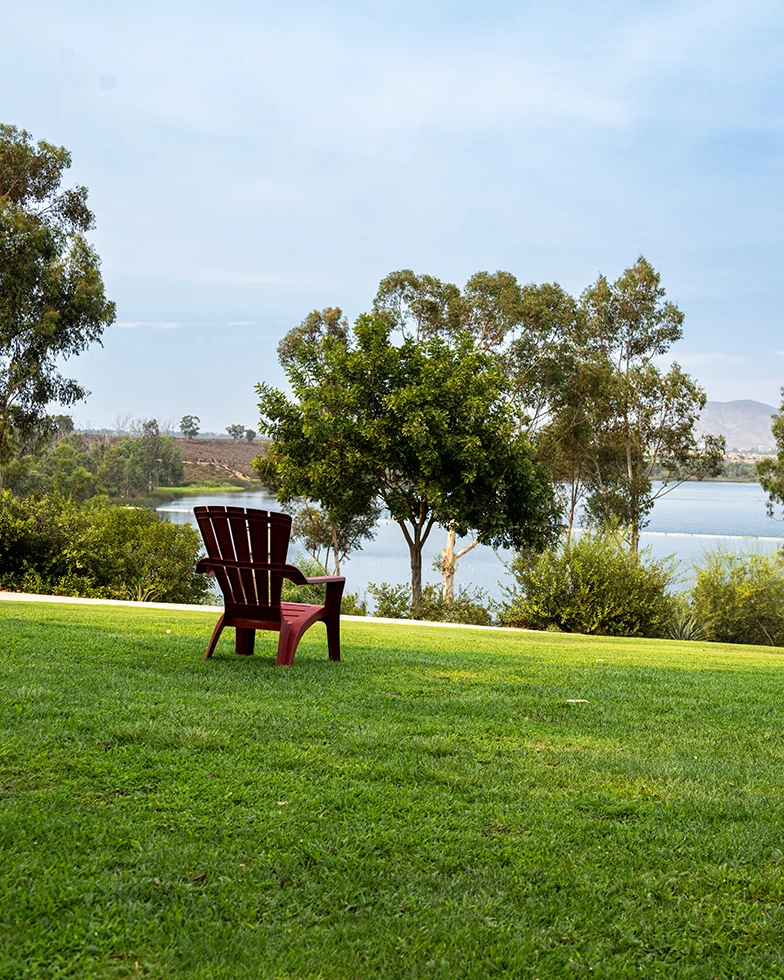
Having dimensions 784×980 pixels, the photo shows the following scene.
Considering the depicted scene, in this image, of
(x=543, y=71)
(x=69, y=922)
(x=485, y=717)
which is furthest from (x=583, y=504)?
(x=69, y=922)

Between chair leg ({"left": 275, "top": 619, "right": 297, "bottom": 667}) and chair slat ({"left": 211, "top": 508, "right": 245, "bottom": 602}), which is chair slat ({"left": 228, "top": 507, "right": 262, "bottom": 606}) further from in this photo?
chair leg ({"left": 275, "top": 619, "right": 297, "bottom": 667})

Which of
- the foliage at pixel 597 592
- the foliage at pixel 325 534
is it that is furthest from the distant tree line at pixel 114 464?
the foliage at pixel 597 592

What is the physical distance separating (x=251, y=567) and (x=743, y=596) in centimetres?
1220

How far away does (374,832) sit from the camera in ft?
8.63

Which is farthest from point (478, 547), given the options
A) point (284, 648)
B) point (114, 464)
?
point (284, 648)

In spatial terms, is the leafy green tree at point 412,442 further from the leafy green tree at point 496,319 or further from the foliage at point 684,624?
the leafy green tree at point 496,319

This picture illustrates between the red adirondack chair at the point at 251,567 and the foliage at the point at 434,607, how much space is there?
1112 cm

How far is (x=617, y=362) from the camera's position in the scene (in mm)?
31797

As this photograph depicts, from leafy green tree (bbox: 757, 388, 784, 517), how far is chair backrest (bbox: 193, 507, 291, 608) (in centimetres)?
2978

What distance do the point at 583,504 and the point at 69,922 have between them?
32963 millimetres

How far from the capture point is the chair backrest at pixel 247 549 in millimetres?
5371

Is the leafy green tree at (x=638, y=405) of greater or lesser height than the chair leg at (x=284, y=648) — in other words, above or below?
above

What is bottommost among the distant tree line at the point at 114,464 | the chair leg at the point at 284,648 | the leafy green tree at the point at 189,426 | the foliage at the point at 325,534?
the chair leg at the point at 284,648

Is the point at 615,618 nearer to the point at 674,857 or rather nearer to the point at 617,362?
the point at 674,857
